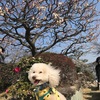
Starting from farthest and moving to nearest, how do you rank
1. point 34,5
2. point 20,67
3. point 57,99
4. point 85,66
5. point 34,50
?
point 85,66
point 34,50
point 34,5
point 20,67
point 57,99

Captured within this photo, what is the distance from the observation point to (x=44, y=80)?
14.0ft

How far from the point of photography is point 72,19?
11.1 m

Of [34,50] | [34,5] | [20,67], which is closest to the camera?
[20,67]

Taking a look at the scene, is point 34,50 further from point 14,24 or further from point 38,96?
point 38,96

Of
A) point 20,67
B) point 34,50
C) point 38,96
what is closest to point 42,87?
point 38,96

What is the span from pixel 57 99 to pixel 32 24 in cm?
617

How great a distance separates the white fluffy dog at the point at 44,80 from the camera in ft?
13.9

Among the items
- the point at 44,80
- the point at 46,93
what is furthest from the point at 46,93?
the point at 44,80

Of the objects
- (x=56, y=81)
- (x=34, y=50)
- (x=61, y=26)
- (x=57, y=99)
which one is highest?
(x=61, y=26)

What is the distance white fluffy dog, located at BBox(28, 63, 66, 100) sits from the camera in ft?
13.9

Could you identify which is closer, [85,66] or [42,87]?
[42,87]

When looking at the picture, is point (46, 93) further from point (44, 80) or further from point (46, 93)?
point (44, 80)

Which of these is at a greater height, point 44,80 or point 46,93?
point 44,80

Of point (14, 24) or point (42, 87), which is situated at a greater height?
point (14, 24)
